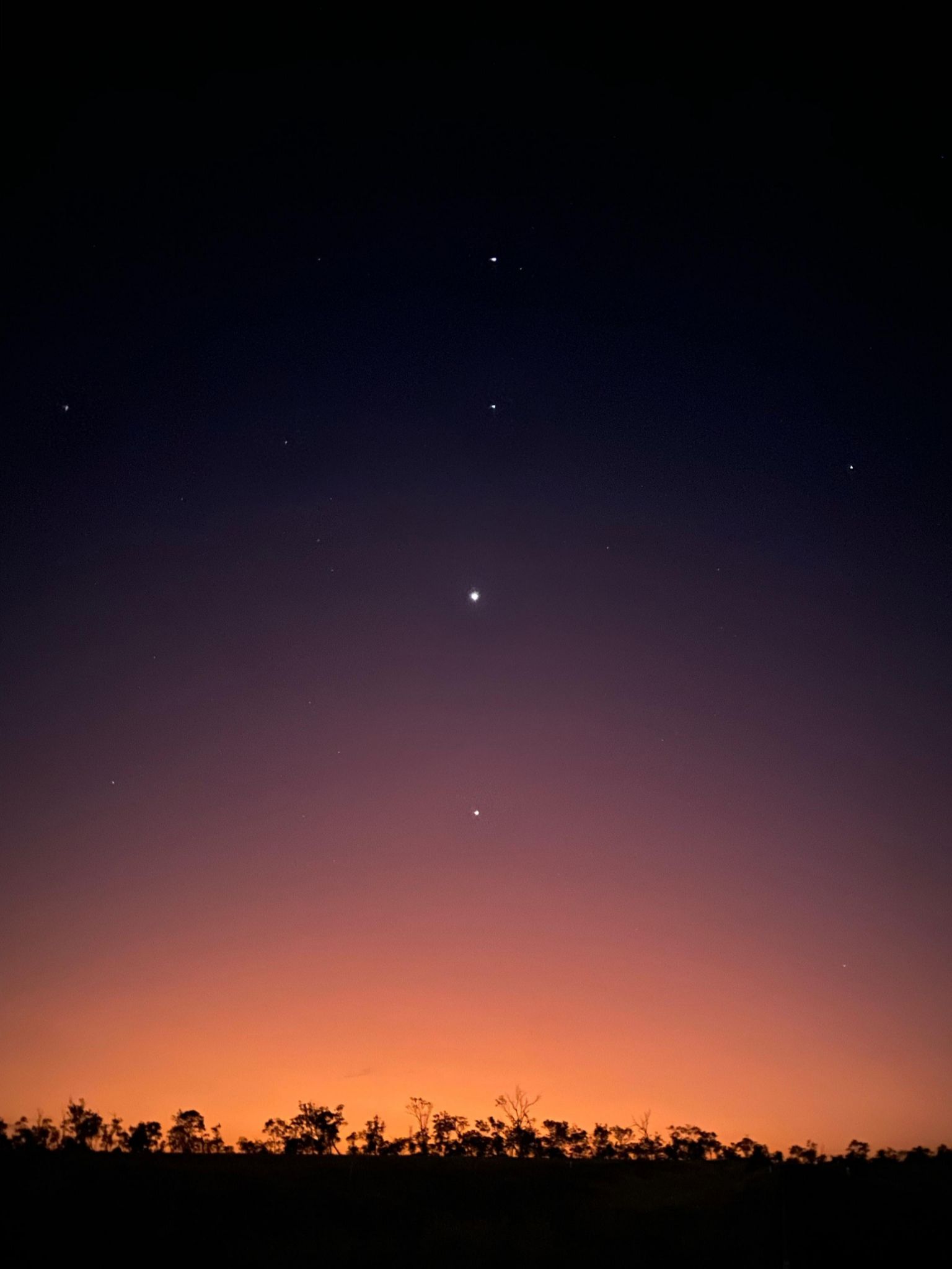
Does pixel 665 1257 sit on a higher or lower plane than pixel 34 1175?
lower

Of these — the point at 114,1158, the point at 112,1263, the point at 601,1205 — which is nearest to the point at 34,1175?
the point at 114,1158

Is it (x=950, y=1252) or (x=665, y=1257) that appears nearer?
(x=950, y=1252)

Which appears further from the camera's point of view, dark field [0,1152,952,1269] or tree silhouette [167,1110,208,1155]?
tree silhouette [167,1110,208,1155]

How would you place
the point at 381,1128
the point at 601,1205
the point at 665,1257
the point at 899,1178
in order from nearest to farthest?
1. the point at 665,1257
2. the point at 899,1178
3. the point at 601,1205
4. the point at 381,1128

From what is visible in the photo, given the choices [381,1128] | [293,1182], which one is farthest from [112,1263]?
[381,1128]

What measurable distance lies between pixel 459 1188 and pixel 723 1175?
Answer: 3016cm

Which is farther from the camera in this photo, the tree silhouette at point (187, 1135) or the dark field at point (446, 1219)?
the tree silhouette at point (187, 1135)

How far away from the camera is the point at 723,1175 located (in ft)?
233

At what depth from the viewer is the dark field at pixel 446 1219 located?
109 ft

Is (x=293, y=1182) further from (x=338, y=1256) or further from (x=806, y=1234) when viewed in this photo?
(x=806, y=1234)

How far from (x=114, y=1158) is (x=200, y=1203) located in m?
12.8

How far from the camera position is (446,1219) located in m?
43.4

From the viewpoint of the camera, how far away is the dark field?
3325cm

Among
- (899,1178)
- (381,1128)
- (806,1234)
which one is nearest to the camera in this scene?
(806,1234)
